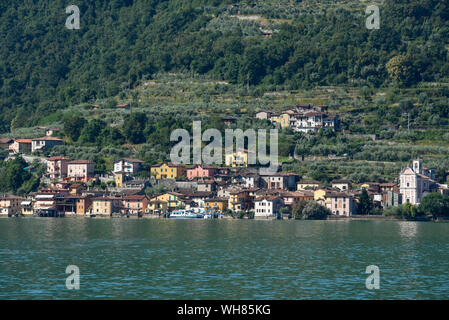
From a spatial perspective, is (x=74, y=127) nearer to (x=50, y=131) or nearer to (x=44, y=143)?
(x=44, y=143)

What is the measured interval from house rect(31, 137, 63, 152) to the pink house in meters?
23.3

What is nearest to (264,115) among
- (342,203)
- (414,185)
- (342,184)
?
(342,184)

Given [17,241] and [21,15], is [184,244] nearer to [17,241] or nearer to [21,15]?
[17,241]

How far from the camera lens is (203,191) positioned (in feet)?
316

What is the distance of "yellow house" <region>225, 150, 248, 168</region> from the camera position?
101562mm

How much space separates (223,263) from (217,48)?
341ft

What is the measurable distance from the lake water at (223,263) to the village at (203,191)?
71.3ft

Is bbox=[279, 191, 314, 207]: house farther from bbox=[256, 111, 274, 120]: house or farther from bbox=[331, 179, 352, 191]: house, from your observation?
bbox=[256, 111, 274, 120]: house

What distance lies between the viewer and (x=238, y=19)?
15362 cm

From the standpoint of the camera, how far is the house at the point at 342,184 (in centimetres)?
8969

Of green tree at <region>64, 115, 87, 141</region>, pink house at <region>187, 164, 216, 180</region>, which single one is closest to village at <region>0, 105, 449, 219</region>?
pink house at <region>187, 164, 216, 180</region>

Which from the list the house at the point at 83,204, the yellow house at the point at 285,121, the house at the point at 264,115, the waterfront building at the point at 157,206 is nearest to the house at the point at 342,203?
the waterfront building at the point at 157,206

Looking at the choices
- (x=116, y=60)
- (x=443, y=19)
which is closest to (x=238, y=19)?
(x=116, y=60)
